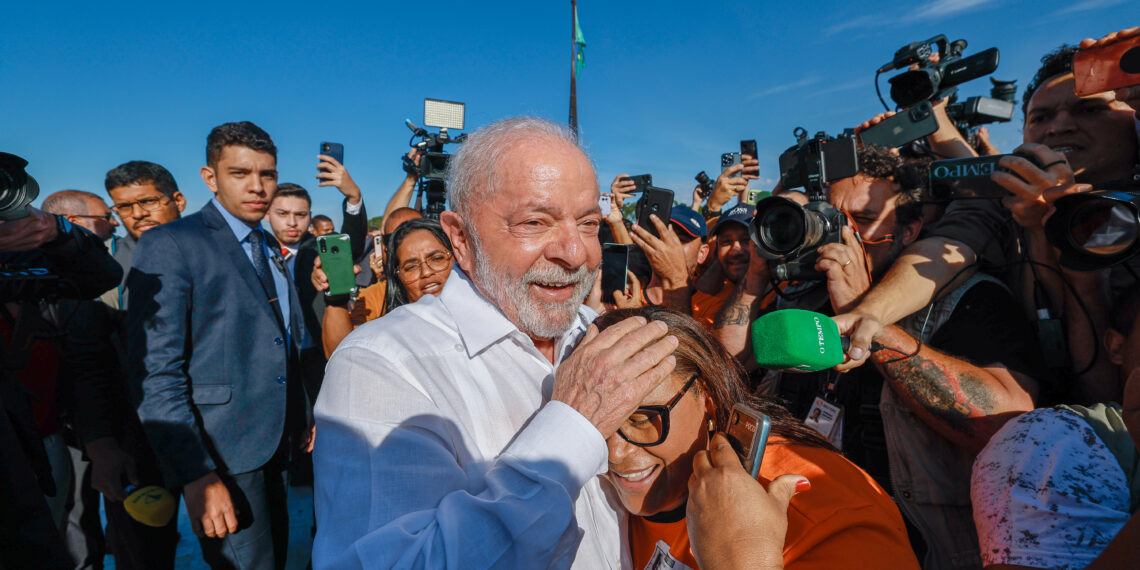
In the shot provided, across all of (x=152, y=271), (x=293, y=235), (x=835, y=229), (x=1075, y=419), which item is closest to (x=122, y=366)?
(x=152, y=271)

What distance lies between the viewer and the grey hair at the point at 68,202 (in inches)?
190

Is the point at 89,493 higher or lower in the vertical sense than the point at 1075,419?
lower

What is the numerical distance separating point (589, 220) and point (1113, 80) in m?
1.83

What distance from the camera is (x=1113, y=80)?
1801mm

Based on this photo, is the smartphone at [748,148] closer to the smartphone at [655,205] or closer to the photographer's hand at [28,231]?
the smartphone at [655,205]

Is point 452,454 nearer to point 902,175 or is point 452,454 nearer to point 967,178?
point 967,178

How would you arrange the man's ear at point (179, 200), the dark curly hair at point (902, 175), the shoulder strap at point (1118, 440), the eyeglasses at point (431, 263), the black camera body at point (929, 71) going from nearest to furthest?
the shoulder strap at point (1118, 440) → the black camera body at point (929, 71) → the dark curly hair at point (902, 175) → the eyeglasses at point (431, 263) → the man's ear at point (179, 200)

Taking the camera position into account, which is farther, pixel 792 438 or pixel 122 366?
pixel 122 366

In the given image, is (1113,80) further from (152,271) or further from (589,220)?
(152,271)

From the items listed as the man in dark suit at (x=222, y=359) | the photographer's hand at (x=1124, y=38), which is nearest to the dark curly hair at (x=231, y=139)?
the man in dark suit at (x=222, y=359)

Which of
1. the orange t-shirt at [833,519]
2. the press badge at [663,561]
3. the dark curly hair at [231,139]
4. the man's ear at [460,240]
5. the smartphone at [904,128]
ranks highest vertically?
the dark curly hair at [231,139]

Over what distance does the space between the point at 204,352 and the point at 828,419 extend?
3.12 meters

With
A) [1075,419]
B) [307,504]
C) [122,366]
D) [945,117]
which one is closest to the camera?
[1075,419]

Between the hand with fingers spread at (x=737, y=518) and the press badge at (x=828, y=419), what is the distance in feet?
3.81
